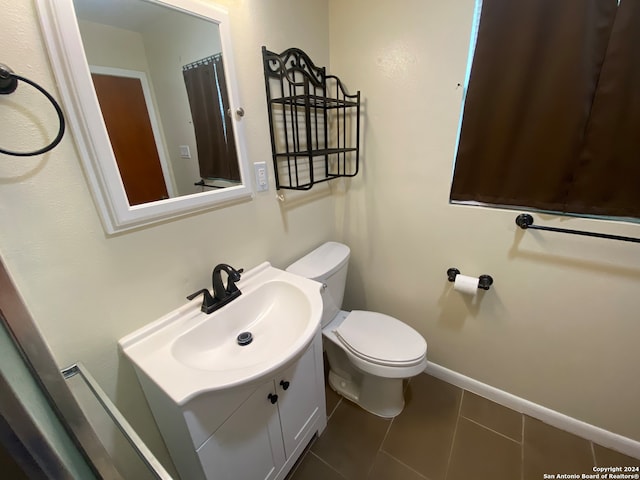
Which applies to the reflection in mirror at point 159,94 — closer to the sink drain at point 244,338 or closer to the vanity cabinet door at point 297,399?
the sink drain at point 244,338

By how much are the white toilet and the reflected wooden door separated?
71 cm

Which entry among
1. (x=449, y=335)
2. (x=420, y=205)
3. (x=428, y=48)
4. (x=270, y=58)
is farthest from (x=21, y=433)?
(x=449, y=335)

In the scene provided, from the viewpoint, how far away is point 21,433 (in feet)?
0.82

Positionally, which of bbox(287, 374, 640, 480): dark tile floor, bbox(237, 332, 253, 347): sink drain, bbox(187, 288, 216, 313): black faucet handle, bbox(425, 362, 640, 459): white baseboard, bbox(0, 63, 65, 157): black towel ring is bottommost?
bbox(287, 374, 640, 480): dark tile floor

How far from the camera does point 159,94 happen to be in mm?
867

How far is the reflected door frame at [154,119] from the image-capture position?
30.2 inches

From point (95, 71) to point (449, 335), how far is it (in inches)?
74.3

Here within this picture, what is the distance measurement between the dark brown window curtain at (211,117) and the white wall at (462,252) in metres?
0.75

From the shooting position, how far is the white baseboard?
1255 millimetres

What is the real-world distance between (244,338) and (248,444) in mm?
346

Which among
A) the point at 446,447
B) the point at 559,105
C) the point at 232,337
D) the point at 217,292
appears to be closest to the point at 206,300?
the point at 217,292

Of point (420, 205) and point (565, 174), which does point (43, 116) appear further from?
point (565, 174)

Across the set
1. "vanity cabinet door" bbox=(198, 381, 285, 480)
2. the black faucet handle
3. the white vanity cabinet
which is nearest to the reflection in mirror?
the black faucet handle

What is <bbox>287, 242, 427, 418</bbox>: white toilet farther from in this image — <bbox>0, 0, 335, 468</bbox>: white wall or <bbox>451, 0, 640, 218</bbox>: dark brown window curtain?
<bbox>451, 0, 640, 218</bbox>: dark brown window curtain
